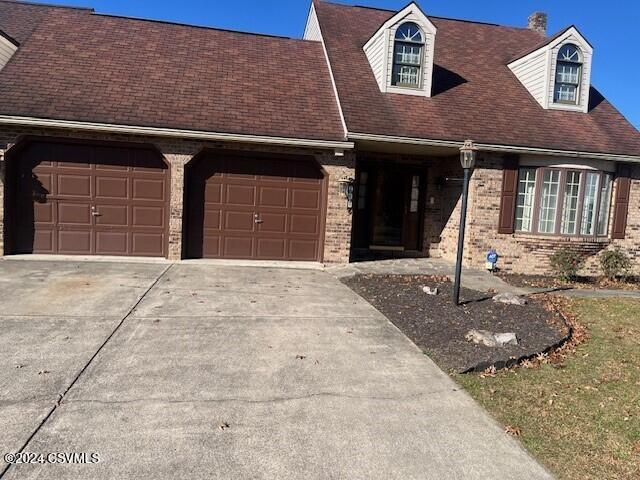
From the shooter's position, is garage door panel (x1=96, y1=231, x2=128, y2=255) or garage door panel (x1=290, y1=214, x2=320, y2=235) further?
garage door panel (x1=290, y1=214, x2=320, y2=235)

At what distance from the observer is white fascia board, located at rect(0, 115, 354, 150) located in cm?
976

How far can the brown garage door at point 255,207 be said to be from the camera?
36.4 ft

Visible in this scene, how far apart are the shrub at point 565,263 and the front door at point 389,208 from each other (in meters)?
3.64

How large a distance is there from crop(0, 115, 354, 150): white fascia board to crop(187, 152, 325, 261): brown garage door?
0.60 meters

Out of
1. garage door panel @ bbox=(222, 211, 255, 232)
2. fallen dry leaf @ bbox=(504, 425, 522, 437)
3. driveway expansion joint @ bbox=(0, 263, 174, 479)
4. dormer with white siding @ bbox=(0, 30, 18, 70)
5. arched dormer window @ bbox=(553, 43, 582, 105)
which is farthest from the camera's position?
arched dormer window @ bbox=(553, 43, 582, 105)

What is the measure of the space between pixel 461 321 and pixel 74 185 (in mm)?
8395

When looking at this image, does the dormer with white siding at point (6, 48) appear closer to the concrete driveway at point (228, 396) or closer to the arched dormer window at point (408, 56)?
the concrete driveway at point (228, 396)

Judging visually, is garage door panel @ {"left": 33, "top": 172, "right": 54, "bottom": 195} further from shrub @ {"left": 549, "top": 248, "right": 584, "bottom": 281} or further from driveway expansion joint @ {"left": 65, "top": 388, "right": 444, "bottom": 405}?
shrub @ {"left": 549, "top": 248, "right": 584, "bottom": 281}

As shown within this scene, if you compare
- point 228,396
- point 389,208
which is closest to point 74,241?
point 389,208

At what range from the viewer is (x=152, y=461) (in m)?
3.21

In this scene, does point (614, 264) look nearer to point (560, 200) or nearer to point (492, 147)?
point (560, 200)

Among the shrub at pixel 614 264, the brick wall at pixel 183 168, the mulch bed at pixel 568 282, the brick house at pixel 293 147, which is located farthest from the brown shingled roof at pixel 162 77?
the shrub at pixel 614 264

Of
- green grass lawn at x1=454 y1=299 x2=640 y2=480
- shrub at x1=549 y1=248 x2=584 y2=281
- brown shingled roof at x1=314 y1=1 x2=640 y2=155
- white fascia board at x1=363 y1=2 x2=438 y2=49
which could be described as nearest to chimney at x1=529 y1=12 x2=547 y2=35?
brown shingled roof at x1=314 y1=1 x2=640 y2=155

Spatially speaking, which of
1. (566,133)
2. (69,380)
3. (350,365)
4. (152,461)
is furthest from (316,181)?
(152,461)
